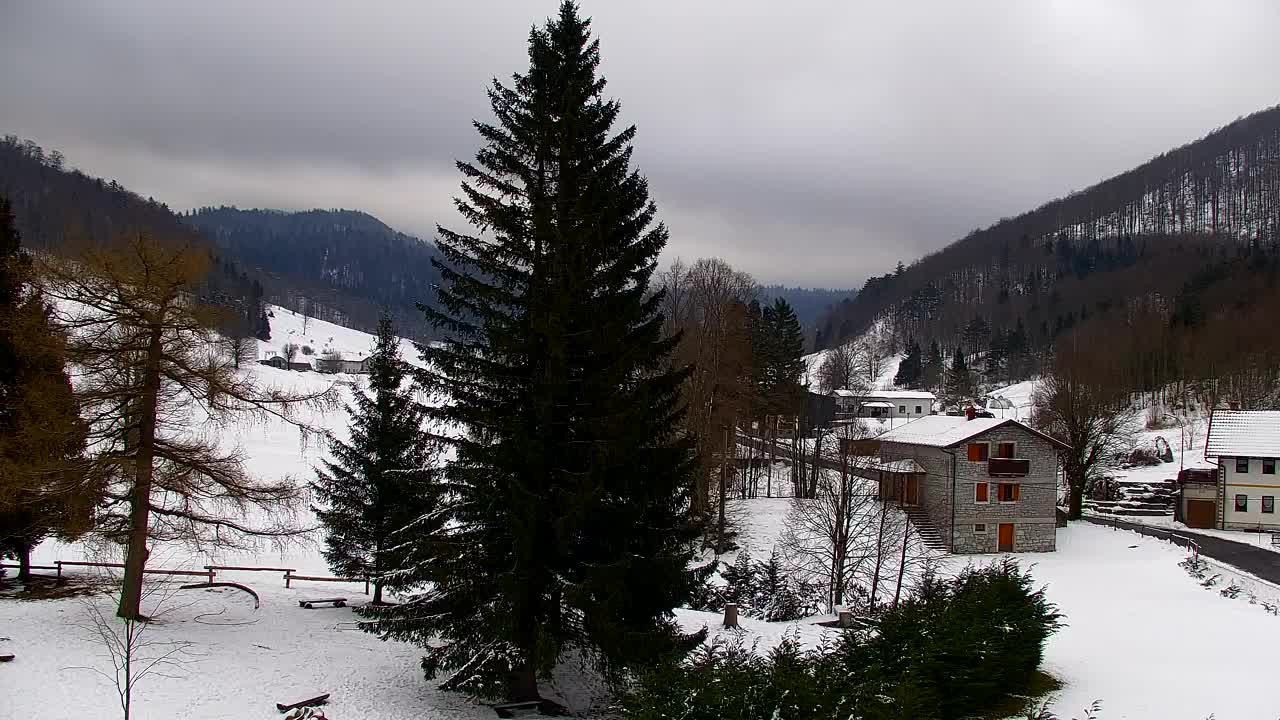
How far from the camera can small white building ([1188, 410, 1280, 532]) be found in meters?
41.0

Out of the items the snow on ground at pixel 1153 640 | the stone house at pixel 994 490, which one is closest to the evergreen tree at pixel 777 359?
the stone house at pixel 994 490

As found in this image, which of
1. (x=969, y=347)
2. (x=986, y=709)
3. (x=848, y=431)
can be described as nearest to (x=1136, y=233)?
(x=969, y=347)

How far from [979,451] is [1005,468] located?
5.00 ft

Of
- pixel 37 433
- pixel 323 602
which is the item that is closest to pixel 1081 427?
pixel 323 602

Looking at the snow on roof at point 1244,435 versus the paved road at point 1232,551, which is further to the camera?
the snow on roof at point 1244,435

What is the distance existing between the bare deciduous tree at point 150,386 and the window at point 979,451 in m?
31.8

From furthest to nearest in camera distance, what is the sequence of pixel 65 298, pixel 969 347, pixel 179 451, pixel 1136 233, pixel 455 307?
pixel 1136 233
pixel 969 347
pixel 179 451
pixel 65 298
pixel 455 307

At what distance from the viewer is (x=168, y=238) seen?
52.2 ft

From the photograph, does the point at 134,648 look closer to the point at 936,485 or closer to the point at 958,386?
the point at 936,485

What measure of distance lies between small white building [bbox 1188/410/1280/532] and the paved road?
2.88 m

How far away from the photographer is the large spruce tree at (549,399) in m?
12.7

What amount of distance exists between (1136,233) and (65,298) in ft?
751

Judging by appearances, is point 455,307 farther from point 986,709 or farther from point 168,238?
point 986,709

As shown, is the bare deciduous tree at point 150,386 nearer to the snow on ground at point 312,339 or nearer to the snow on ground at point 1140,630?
the snow on ground at point 1140,630
